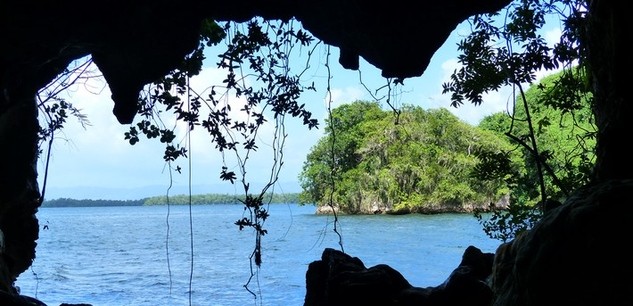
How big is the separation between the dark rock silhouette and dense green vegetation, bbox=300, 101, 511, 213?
54.7 ft

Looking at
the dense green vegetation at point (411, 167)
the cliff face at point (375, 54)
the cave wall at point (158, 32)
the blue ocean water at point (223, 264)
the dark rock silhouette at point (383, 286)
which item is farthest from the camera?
the dense green vegetation at point (411, 167)

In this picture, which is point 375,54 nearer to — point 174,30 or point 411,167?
point 174,30

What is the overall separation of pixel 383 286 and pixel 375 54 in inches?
56.7

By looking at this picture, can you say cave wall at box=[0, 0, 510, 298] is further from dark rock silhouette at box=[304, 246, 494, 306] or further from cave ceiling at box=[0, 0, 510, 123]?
dark rock silhouette at box=[304, 246, 494, 306]

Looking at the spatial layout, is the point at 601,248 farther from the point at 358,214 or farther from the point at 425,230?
the point at 358,214

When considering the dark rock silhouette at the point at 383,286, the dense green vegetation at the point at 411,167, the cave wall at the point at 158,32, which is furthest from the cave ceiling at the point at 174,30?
the dense green vegetation at the point at 411,167

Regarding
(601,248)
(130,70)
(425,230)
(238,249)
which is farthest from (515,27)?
(425,230)

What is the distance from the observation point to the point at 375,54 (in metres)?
3.12

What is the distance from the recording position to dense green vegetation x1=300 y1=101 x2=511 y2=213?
23.2 m

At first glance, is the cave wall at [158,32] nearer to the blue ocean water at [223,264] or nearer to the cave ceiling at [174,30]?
the cave ceiling at [174,30]

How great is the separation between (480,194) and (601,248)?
88.8 ft

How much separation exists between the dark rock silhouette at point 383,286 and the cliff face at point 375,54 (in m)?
0.40

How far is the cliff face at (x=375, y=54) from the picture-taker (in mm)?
2156

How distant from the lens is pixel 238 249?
19.5 meters
